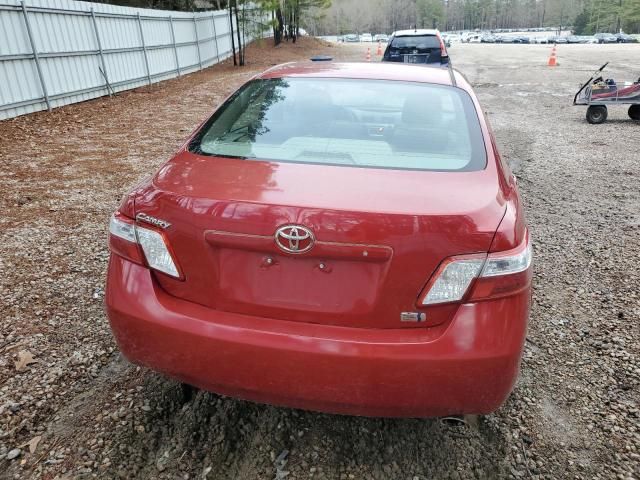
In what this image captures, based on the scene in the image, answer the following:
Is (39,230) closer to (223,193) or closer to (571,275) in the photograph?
(223,193)

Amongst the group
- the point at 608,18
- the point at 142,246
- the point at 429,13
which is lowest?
the point at 608,18

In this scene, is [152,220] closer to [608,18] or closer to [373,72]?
[373,72]

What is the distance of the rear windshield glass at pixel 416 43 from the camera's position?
14206 millimetres

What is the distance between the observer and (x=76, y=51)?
11359mm

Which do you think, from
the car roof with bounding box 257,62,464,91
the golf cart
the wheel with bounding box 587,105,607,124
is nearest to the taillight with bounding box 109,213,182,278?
the car roof with bounding box 257,62,464,91

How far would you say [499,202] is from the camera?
6.09 feet

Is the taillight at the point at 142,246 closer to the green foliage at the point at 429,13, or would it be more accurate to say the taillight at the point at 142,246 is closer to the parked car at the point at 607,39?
the parked car at the point at 607,39

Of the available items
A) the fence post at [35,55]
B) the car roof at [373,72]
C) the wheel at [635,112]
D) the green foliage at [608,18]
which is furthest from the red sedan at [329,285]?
the green foliage at [608,18]

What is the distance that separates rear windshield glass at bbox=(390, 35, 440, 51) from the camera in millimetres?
14206

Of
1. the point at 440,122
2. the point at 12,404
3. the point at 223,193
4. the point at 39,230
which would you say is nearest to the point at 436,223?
the point at 223,193

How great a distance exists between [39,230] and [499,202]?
4.17m

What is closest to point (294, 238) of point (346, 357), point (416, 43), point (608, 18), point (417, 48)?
point (346, 357)

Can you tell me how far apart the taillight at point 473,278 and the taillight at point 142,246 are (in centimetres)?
94

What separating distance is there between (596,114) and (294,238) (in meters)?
10.5
